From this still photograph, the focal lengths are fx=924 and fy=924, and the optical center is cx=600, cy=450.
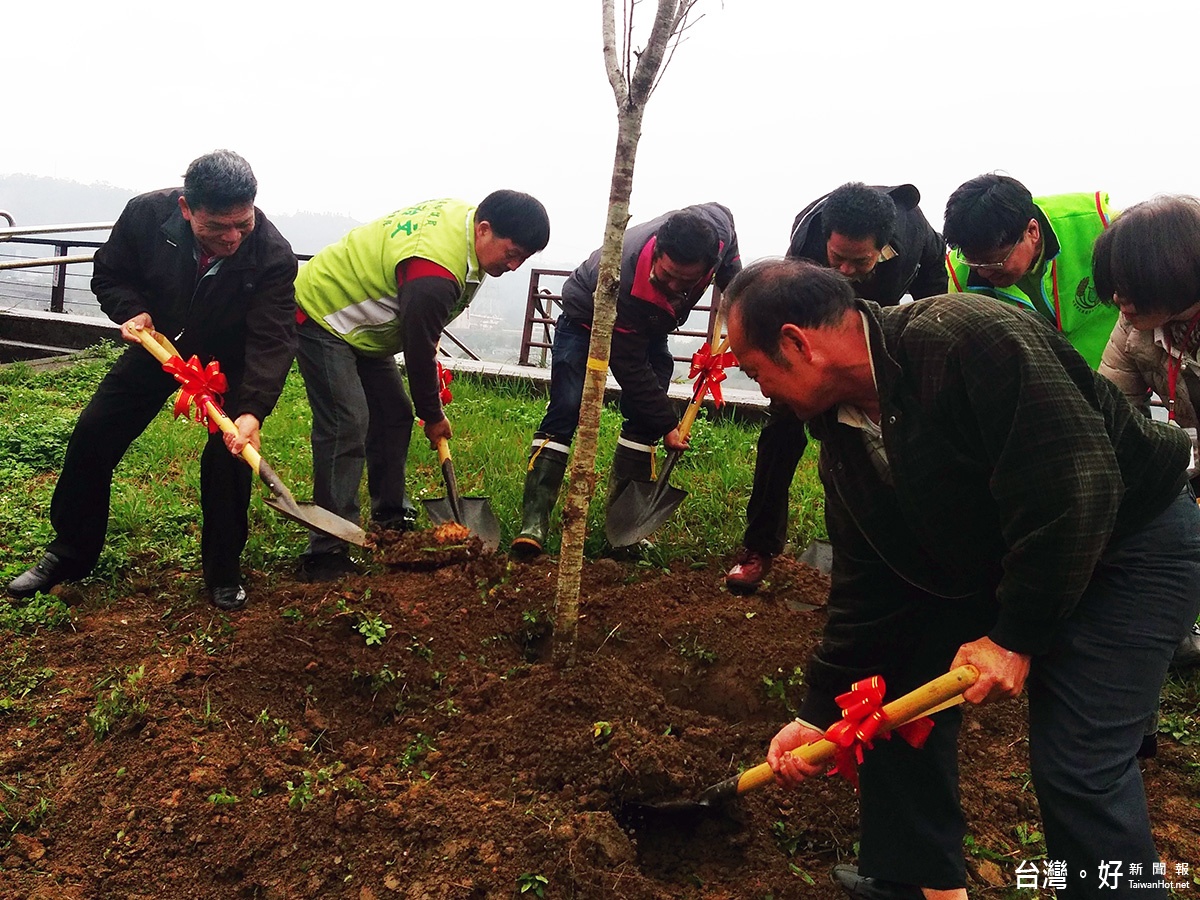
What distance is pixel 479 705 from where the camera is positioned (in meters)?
2.93

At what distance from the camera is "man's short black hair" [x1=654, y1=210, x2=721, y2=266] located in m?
3.53

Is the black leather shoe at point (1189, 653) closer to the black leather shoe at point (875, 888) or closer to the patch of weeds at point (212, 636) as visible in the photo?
the black leather shoe at point (875, 888)

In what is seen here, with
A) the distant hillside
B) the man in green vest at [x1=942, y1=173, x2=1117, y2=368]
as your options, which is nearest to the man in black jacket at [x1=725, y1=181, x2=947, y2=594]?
the man in green vest at [x1=942, y1=173, x2=1117, y2=368]

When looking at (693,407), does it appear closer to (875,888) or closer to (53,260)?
(875,888)

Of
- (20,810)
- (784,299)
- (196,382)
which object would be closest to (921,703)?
(784,299)

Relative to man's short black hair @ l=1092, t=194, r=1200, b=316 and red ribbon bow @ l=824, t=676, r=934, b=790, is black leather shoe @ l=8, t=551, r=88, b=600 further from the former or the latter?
man's short black hair @ l=1092, t=194, r=1200, b=316

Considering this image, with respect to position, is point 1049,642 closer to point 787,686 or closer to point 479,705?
point 787,686

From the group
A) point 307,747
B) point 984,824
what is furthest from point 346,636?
point 984,824

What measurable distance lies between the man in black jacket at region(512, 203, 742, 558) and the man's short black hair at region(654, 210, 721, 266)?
0.02m

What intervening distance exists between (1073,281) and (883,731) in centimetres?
191

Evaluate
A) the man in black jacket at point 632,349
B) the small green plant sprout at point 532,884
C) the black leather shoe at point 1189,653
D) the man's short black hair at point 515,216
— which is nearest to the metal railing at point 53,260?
the man in black jacket at point 632,349

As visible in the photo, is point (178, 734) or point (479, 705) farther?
point (479, 705)

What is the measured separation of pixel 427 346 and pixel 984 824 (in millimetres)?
2462

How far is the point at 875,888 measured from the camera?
2168 millimetres
